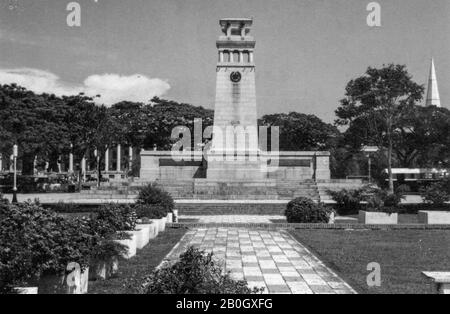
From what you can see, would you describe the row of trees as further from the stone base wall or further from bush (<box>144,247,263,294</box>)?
bush (<box>144,247,263,294</box>)

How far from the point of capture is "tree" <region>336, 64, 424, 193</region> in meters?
39.8

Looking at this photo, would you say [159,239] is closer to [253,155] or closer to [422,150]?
[253,155]

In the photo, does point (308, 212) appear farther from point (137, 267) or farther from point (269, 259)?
point (137, 267)

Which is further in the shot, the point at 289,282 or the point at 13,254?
the point at 289,282

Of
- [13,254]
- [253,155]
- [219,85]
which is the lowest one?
[13,254]

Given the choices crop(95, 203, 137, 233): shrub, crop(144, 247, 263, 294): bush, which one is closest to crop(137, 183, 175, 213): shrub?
crop(95, 203, 137, 233): shrub

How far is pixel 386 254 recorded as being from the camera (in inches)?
502

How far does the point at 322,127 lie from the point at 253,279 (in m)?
63.9

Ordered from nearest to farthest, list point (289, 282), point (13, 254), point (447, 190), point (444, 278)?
point (13, 254) < point (444, 278) < point (289, 282) < point (447, 190)

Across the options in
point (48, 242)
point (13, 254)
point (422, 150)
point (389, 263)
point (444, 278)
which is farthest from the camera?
point (422, 150)

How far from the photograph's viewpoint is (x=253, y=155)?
37.9 meters

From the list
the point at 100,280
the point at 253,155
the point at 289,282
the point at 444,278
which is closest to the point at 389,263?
the point at 289,282

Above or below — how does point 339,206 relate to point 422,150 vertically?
below

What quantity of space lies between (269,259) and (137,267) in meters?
3.03
